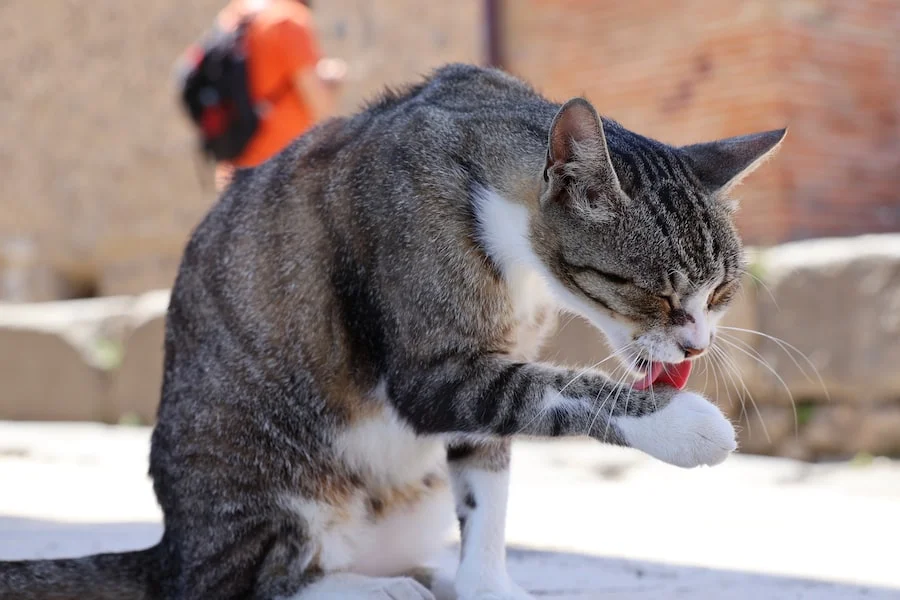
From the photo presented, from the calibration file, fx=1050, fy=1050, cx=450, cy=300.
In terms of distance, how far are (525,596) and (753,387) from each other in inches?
103

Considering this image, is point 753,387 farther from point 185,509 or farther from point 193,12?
point 193,12

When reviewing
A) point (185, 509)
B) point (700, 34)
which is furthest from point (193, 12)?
point (185, 509)

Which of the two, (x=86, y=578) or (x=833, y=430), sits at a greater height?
(x=833, y=430)

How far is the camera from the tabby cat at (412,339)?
2164 mm

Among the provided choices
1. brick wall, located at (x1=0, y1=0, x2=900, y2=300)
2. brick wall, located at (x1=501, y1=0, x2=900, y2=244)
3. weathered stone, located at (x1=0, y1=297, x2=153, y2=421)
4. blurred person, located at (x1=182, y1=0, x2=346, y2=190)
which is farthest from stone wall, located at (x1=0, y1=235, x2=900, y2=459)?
weathered stone, located at (x1=0, y1=297, x2=153, y2=421)

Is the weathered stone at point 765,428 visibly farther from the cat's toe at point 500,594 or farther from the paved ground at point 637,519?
the cat's toe at point 500,594

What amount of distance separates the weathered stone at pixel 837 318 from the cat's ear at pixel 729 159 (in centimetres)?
217

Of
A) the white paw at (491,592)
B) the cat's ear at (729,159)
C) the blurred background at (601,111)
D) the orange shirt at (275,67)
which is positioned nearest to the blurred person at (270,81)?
the orange shirt at (275,67)

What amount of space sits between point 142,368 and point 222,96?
2461 mm

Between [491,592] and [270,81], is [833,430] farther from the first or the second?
[270,81]

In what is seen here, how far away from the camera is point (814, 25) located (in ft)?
18.3

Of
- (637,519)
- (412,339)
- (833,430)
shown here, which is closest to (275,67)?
(637,519)

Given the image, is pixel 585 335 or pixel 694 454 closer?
pixel 694 454

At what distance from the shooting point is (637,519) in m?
3.75
